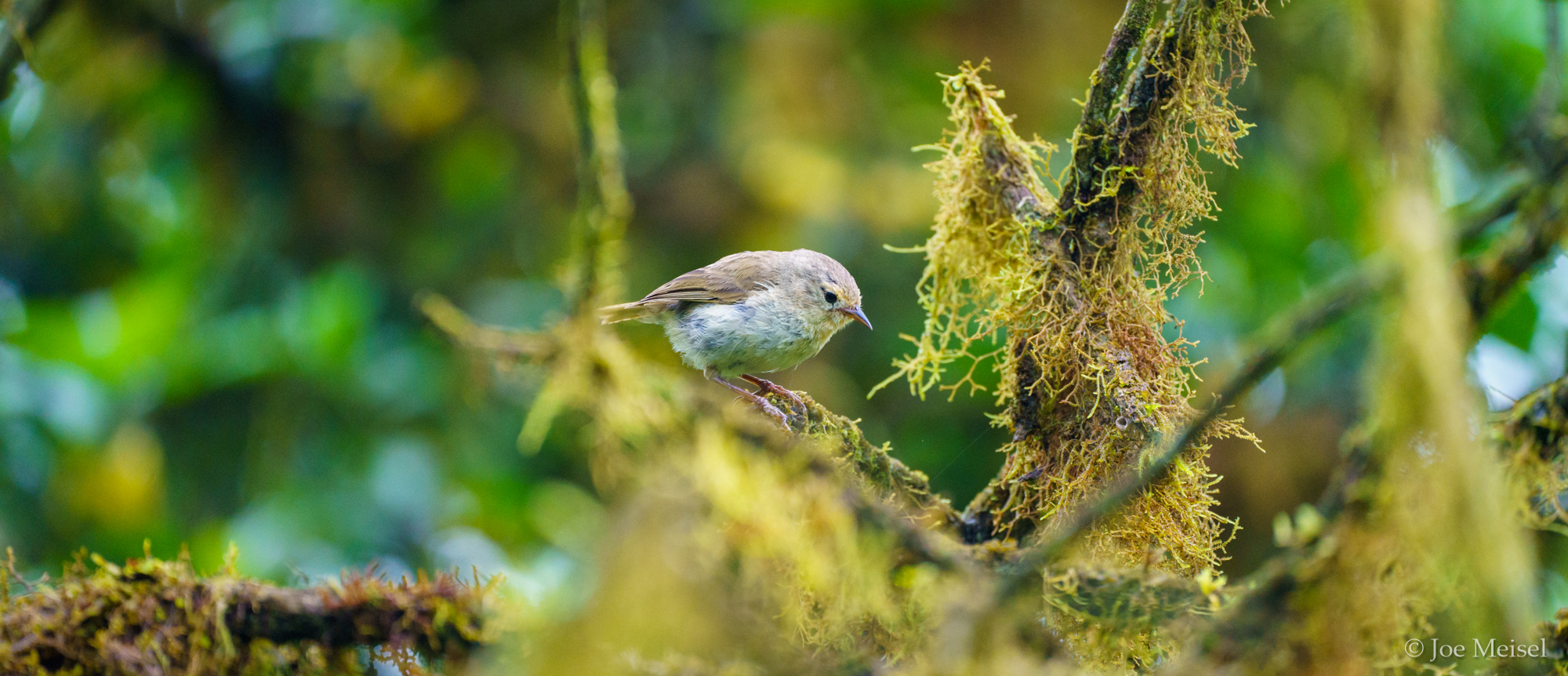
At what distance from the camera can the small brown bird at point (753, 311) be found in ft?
14.1

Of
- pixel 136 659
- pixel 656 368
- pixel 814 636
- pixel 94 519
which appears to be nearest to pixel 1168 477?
pixel 814 636

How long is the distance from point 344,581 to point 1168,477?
6.73ft

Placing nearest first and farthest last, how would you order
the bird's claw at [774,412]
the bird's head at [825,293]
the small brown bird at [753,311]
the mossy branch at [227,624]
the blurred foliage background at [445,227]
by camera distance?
the mossy branch at [227,624], the bird's claw at [774,412], the small brown bird at [753,311], the bird's head at [825,293], the blurred foliage background at [445,227]

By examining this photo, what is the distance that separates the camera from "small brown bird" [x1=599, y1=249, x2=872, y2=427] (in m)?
4.29

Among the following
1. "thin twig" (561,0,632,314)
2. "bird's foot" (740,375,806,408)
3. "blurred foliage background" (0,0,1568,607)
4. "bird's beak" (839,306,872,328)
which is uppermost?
"blurred foliage background" (0,0,1568,607)

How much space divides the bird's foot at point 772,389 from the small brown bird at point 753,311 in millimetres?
11

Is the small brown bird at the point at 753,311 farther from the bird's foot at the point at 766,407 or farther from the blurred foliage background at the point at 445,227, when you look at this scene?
the blurred foliage background at the point at 445,227

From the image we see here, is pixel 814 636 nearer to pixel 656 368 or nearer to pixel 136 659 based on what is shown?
pixel 656 368
